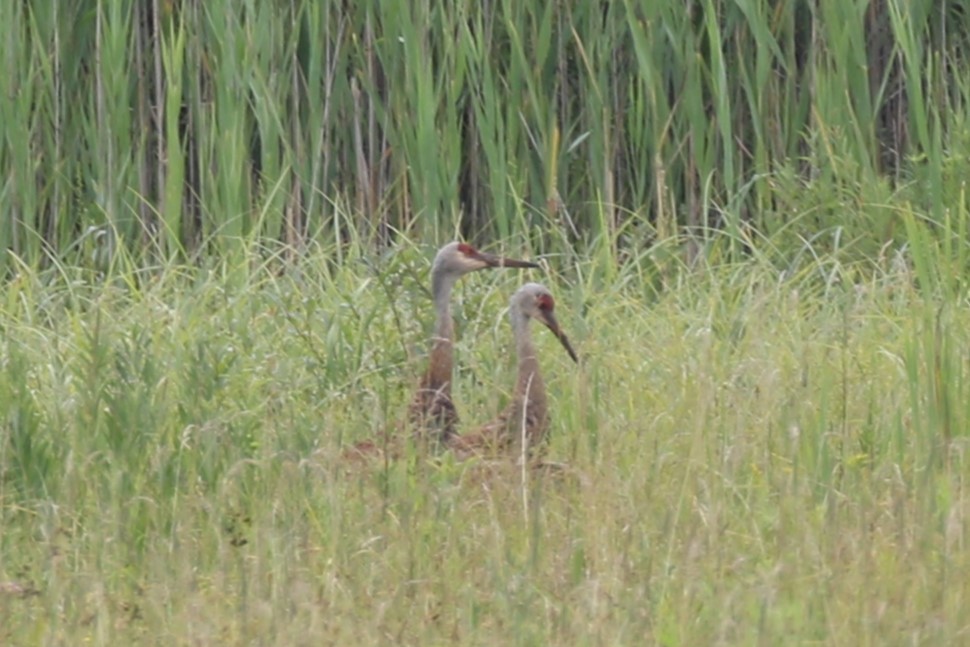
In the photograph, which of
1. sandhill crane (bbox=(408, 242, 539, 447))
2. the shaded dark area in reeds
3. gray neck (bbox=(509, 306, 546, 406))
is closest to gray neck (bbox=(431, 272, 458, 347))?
sandhill crane (bbox=(408, 242, 539, 447))

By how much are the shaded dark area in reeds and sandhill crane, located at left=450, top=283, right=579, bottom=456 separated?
164 centimetres

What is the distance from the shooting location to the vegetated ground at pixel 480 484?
3.41 meters

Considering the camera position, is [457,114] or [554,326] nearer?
[554,326]

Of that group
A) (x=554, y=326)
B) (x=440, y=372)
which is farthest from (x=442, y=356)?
(x=554, y=326)

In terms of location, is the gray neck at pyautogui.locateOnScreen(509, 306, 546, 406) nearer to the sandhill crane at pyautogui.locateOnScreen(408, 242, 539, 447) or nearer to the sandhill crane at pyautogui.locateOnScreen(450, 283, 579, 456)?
the sandhill crane at pyautogui.locateOnScreen(450, 283, 579, 456)

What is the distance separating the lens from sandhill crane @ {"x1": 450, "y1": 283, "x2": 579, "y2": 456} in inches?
187

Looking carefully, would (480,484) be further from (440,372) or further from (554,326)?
(554,326)

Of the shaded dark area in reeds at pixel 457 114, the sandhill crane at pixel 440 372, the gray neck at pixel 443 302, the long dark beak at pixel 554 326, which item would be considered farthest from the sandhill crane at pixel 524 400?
the shaded dark area in reeds at pixel 457 114

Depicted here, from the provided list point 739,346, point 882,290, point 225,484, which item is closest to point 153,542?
point 225,484

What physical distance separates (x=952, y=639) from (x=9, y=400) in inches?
94.7

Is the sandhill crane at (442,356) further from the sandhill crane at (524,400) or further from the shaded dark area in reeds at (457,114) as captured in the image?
the shaded dark area in reeds at (457,114)

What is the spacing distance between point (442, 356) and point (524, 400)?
1.96ft

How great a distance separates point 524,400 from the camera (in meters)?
4.73

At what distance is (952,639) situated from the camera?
128 inches
